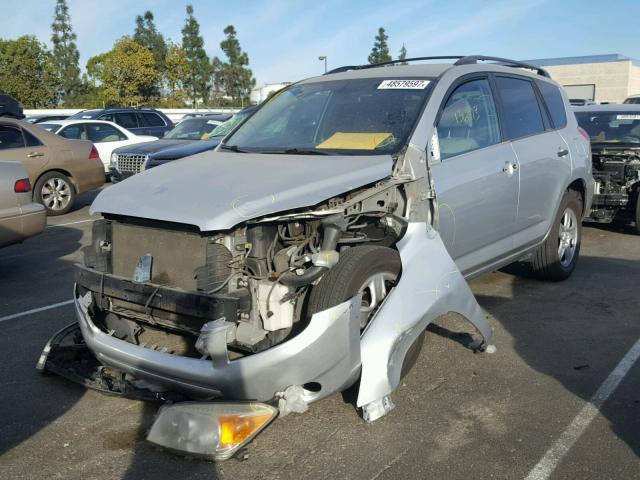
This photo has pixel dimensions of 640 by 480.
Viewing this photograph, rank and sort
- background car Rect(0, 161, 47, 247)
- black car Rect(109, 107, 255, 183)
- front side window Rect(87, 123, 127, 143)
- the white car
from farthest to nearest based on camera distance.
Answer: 1. front side window Rect(87, 123, 127, 143)
2. the white car
3. black car Rect(109, 107, 255, 183)
4. background car Rect(0, 161, 47, 247)

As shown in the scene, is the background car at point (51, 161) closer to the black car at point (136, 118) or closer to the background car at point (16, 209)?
the background car at point (16, 209)

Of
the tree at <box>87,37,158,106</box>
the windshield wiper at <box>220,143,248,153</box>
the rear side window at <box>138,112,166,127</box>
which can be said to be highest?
the tree at <box>87,37,158,106</box>

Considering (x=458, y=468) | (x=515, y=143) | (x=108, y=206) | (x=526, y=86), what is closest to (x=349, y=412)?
(x=458, y=468)

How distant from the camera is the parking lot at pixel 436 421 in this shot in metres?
3.10

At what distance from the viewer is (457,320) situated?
5.16 m

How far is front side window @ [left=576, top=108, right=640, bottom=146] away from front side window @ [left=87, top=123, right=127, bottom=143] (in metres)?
10.8

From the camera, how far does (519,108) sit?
17.7 feet

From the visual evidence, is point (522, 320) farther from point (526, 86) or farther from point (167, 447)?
point (167, 447)

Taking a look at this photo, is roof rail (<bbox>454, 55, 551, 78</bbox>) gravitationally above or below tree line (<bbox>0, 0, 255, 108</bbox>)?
below

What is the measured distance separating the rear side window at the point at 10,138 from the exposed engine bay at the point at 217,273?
7673 millimetres

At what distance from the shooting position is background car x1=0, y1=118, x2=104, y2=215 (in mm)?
10484

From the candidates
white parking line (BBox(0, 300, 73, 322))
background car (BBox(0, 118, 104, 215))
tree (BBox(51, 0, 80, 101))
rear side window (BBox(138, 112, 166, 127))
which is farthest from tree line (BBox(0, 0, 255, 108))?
white parking line (BBox(0, 300, 73, 322))

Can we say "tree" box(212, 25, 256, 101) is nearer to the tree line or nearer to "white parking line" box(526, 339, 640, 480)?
the tree line

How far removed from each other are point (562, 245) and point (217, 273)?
4183 mm
